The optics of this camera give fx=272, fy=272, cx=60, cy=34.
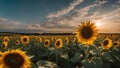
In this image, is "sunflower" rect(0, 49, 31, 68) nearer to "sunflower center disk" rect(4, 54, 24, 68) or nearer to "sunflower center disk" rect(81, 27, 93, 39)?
"sunflower center disk" rect(4, 54, 24, 68)

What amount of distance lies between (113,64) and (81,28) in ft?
5.62

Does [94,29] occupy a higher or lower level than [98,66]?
higher

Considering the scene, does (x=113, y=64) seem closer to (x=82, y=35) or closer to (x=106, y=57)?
(x=106, y=57)

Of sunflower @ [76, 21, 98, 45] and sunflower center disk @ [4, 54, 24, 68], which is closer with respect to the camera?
sunflower center disk @ [4, 54, 24, 68]

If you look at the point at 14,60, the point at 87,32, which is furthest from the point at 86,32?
the point at 14,60

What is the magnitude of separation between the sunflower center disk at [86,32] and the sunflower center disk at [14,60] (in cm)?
466

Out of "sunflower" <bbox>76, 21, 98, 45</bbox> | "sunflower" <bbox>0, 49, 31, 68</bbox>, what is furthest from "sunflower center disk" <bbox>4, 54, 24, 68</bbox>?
"sunflower" <bbox>76, 21, 98, 45</bbox>

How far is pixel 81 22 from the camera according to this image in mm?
9695

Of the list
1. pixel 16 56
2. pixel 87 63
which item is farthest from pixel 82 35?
pixel 16 56

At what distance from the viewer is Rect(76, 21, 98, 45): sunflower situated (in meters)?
9.47

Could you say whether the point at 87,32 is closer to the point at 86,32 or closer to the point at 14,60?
the point at 86,32

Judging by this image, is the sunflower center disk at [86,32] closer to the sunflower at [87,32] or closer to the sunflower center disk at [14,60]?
the sunflower at [87,32]

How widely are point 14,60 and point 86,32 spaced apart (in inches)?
201

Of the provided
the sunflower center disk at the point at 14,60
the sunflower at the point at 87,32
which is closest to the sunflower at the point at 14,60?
the sunflower center disk at the point at 14,60
